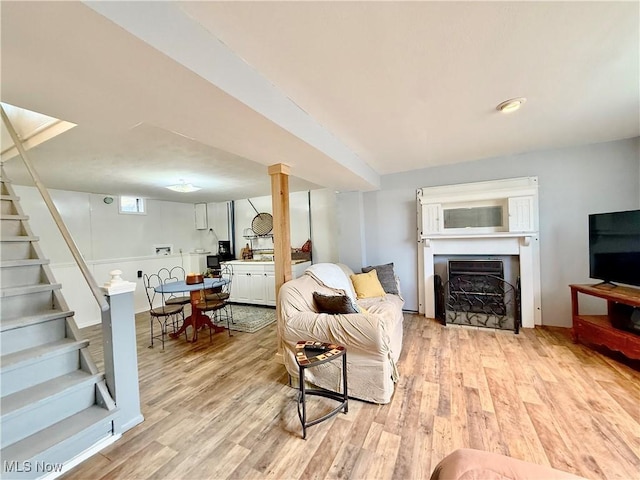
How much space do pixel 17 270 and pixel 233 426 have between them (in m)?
2.03

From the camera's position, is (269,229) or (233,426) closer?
(233,426)

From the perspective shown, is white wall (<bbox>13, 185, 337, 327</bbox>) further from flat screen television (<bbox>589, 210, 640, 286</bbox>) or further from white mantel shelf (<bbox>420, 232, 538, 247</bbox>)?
flat screen television (<bbox>589, 210, 640, 286</bbox>)

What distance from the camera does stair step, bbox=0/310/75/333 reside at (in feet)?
5.26

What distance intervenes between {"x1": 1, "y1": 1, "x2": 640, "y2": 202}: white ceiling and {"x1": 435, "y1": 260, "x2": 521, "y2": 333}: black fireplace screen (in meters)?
1.86

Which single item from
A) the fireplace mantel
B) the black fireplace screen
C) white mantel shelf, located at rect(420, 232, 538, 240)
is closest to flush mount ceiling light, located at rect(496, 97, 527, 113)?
the fireplace mantel

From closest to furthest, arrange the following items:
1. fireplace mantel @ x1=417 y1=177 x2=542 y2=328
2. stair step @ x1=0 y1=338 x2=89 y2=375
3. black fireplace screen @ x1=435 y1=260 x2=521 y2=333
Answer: stair step @ x1=0 y1=338 x2=89 y2=375 < fireplace mantel @ x1=417 y1=177 x2=542 y2=328 < black fireplace screen @ x1=435 y1=260 x2=521 y2=333

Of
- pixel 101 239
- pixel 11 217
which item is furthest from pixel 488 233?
pixel 101 239

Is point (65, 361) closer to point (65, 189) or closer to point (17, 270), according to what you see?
point (17, 270)

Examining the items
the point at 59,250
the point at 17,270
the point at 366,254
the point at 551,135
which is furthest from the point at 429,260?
the point at 59,250

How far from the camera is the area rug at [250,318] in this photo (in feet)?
12.7

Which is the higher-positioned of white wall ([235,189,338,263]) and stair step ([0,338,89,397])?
white wall ([235,189,338,263])

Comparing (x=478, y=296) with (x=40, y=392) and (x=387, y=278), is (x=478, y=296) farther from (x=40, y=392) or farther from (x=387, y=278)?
(x=40, y=392)

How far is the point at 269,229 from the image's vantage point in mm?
5457

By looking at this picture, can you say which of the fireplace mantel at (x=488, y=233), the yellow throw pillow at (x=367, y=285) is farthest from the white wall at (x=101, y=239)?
the fireplace mantel at (x=488, y=233)
